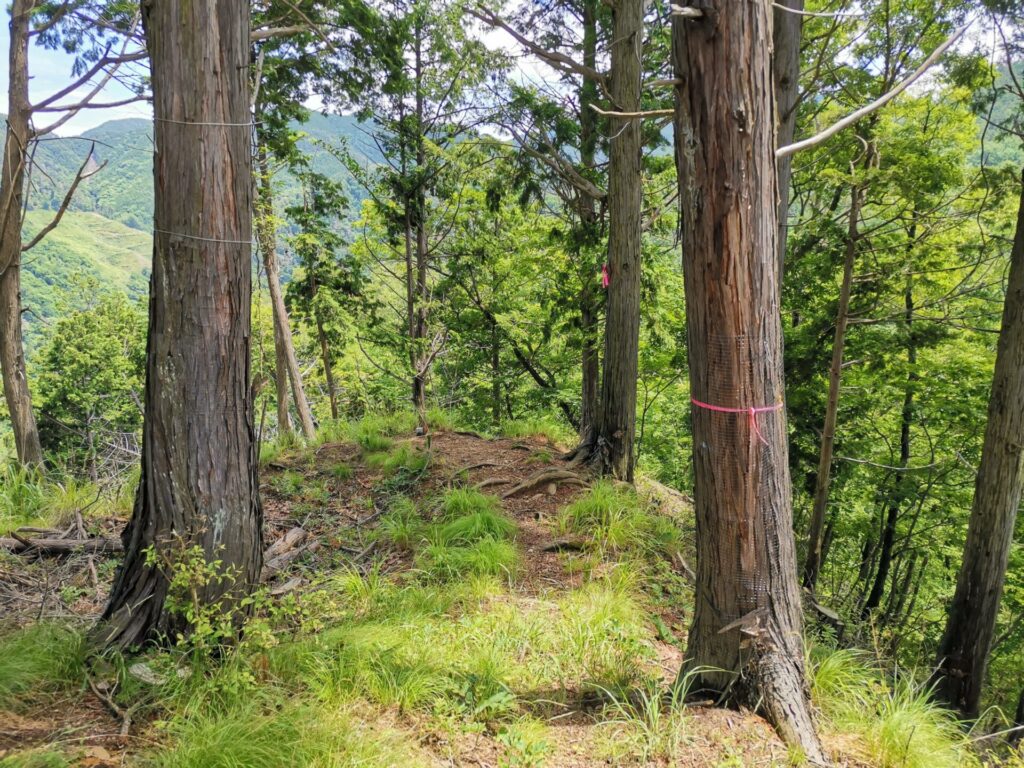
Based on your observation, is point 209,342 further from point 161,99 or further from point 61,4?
point 61,4

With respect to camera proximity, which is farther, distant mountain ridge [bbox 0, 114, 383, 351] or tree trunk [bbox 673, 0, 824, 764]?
distant mountain ridge [bbox 0, 114, 383, 351]

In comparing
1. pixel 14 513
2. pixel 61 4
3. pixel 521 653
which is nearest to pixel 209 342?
pixel 521 653

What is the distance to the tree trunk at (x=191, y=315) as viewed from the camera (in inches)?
97.5

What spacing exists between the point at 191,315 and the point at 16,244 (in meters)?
5.09

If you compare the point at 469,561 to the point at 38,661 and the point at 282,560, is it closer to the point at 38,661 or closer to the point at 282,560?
the point at 282,560

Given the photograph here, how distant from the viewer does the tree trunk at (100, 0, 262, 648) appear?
8.13 feet

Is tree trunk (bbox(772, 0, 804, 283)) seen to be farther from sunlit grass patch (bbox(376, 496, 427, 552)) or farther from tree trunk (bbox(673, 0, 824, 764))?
sunlit grass patch (bbox(376, 496, 427, 552))

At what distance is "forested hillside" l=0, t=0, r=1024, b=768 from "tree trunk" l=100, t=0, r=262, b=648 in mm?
15

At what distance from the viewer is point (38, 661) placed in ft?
7.60

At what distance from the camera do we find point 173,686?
7.39 ft

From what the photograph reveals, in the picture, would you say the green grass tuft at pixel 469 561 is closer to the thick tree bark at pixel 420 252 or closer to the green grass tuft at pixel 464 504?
the green grass tuft at pixel 464 504

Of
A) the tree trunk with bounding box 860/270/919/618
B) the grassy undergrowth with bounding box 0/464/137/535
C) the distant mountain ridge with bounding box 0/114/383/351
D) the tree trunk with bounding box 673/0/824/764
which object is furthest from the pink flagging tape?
the tree trunk with bounding box 860/270/919/618

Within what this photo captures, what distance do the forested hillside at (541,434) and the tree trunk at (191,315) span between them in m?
0.01

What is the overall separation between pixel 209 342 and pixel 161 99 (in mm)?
1128
